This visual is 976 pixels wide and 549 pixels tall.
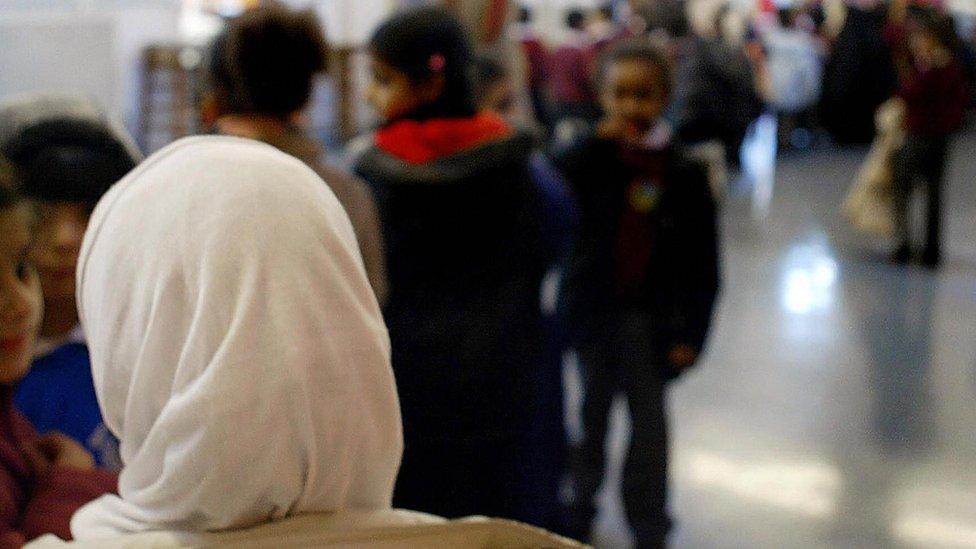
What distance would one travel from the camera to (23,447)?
4.00ft

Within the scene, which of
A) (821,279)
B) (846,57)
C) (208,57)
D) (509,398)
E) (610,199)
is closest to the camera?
(208,57)

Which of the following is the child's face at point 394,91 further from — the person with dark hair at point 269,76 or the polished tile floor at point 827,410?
the polished tile floor at point 827,410

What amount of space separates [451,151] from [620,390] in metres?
1.04

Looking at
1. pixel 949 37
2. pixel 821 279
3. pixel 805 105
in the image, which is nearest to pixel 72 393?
pixel 821 279

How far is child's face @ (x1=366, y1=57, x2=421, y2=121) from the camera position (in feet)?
7.66

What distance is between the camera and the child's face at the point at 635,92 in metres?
3.08

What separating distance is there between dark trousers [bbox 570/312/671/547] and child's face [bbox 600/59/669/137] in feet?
1.63

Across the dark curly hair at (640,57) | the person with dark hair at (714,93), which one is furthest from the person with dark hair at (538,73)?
the dark curly hair at (640,57)

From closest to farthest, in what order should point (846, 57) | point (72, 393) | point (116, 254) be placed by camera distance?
point (116, 254), point (72, 393), point (846, 57)

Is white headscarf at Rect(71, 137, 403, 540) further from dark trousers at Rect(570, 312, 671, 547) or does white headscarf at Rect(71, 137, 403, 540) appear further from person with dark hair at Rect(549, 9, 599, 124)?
person with dark hair at Rect(549, 9, 599, 124)

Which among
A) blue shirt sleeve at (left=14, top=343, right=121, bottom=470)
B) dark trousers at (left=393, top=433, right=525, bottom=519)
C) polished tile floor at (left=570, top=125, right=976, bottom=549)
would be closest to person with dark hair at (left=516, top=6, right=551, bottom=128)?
polished tile floor at (left=570, top=125, right=976, bottom=549)

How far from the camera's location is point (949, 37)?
6727mm

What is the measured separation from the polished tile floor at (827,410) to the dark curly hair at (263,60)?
1.82m

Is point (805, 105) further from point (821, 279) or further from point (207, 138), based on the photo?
point (207, 138)
